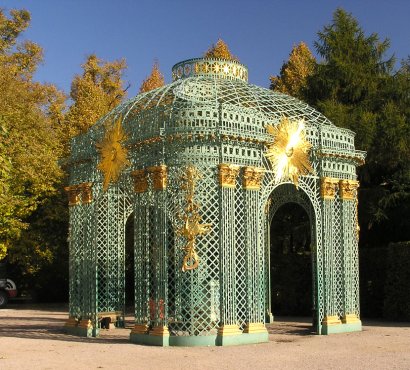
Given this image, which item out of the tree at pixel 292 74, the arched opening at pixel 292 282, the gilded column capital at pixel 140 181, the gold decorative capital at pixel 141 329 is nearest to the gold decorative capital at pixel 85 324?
the gold decorative capital at pixel 141 329

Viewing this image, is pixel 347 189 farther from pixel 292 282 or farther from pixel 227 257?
pixel 292 282

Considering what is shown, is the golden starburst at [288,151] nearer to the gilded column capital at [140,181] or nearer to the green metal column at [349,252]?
the green metal column at [349,252]

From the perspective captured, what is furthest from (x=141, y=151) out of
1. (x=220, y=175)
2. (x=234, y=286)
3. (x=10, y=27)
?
(x=10, y=27)

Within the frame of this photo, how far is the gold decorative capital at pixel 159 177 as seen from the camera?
14.3 m

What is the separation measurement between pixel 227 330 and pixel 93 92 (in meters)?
25.2

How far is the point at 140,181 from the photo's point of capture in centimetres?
1495

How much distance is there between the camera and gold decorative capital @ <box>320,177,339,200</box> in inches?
655

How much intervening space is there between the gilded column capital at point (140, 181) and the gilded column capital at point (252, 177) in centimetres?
235

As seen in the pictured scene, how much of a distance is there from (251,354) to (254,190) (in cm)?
402

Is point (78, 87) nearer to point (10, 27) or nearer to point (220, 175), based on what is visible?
point (10, 27)

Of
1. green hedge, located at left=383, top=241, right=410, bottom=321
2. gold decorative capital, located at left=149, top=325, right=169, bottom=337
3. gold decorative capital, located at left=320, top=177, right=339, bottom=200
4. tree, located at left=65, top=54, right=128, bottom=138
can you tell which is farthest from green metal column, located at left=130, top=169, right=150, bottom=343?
tree, located at left=65, top=54, right=128, bottom=138

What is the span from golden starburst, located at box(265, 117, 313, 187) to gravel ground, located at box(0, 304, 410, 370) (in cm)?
415

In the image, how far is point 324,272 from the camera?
1655cm

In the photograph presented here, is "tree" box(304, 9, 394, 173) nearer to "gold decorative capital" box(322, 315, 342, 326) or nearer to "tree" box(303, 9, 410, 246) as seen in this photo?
"tree" box(303, 9, 410, 246)
